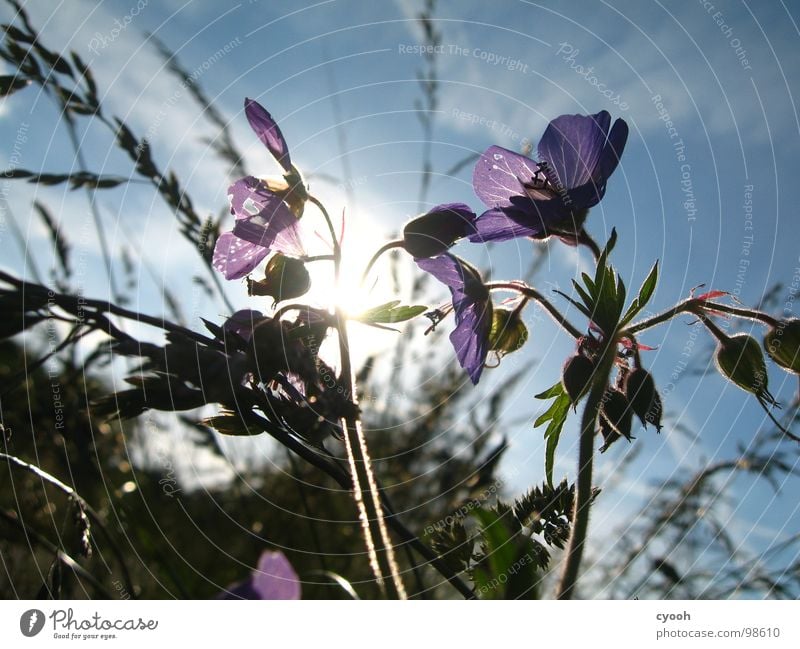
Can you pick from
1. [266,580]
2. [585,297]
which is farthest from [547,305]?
[266,580]

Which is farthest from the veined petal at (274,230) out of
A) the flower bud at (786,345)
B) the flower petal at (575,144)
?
the flower bud at (786,345)

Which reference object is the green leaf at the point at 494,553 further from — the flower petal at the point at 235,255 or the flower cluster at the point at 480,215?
the flower petal at the point at 235,255

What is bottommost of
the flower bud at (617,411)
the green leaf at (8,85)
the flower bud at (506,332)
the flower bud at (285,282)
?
the flower bud at (617,411)

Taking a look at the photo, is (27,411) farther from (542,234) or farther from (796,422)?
(796,422)

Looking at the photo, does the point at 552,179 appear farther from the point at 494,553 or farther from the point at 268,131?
the point at 494,553

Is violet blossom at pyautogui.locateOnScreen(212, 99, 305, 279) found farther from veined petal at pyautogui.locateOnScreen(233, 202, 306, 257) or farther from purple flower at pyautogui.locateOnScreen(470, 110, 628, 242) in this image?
purple flower at pyautogui.locateOnScreen(470, 110, 628, 242)
